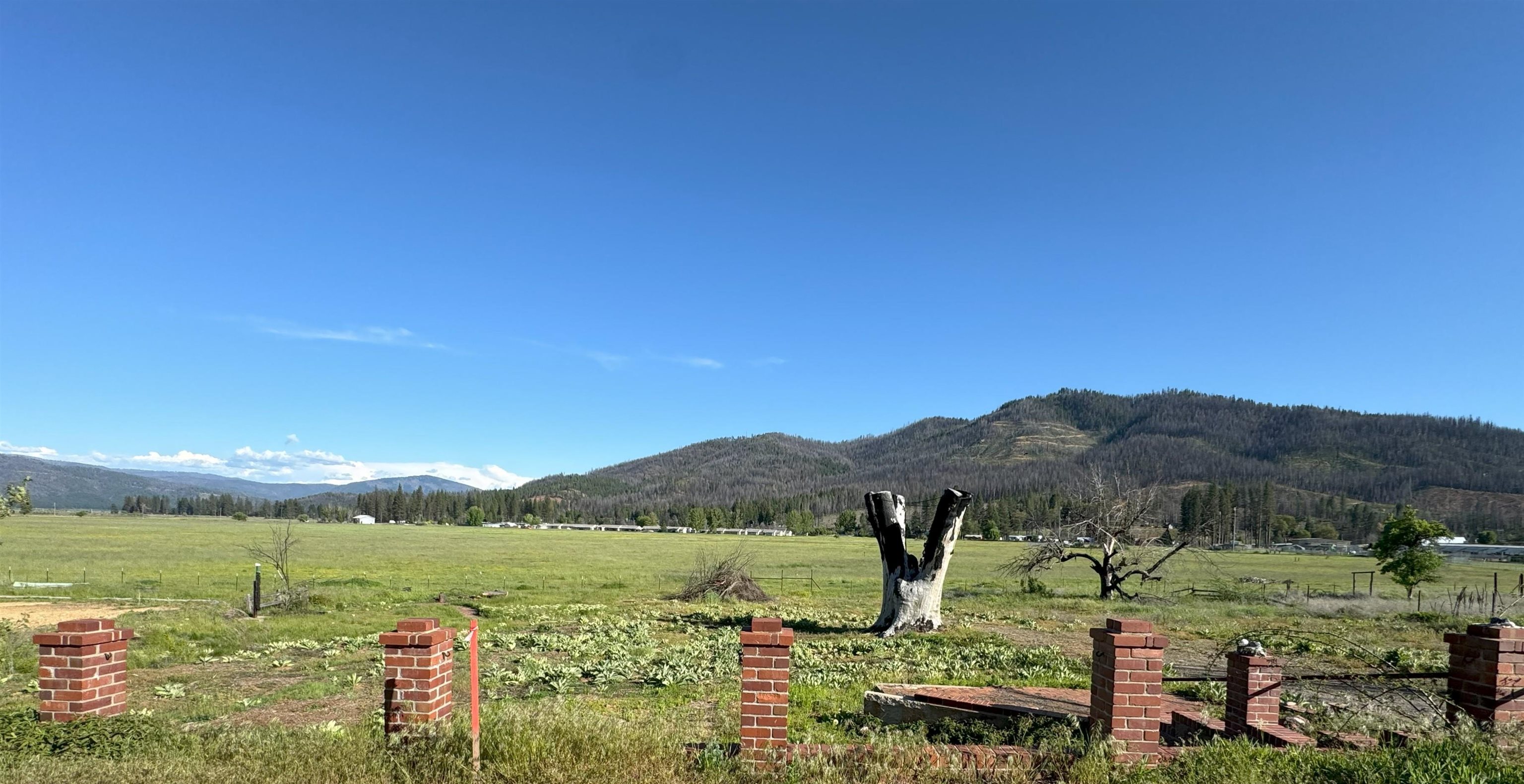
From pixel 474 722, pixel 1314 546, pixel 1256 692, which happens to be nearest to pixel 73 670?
pixel 474 722

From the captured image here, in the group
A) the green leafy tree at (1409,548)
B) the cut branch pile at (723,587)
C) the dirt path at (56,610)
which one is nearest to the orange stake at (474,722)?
the dirt path at (56,610)

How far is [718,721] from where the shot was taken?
9352mm

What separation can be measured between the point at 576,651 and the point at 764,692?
10850 mm

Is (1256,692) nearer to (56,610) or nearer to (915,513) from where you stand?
(56,610)

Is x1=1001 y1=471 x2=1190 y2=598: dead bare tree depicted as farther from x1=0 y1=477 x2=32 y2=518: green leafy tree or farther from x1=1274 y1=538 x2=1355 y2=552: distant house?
x1=1274 y1=538 x2=1355 y2=552: distant house

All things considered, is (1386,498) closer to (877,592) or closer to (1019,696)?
(877,592)

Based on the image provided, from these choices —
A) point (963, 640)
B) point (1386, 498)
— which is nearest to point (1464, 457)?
point (1386, 498)

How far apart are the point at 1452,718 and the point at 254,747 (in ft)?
36.8

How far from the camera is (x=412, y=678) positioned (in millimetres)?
6691

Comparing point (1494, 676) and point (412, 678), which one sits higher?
point (1494, 676)

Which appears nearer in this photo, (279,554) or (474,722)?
(474,722)

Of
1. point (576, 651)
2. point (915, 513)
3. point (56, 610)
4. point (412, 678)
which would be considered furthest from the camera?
point (915, 513)

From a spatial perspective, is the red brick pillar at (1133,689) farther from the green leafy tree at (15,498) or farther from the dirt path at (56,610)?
the green leafy tree at (15,498)

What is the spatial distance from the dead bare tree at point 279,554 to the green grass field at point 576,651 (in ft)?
4.77
